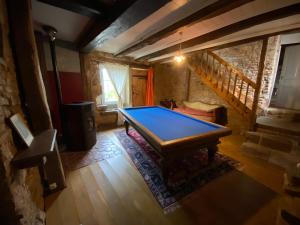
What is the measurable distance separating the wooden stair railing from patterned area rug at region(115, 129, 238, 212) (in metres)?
1.75

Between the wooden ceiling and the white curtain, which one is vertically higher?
the wooden ceiling

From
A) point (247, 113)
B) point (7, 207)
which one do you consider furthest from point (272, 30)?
point (7, 207)

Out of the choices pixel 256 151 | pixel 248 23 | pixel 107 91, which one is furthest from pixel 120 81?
pixel 256 151

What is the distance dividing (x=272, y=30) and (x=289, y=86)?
8.38 ft

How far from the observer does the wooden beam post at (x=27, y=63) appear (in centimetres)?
141

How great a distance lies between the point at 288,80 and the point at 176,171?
4.48 m

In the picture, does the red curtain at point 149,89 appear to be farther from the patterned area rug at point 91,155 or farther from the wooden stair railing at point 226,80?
the patterned area rug at point 91,155

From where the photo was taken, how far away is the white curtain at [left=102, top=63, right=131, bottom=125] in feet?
13.8

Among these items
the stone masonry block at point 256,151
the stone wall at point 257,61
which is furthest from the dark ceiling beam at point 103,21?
the stone wall at point 257,61

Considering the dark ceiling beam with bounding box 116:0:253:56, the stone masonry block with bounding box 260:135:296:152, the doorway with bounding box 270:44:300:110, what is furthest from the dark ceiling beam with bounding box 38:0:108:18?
the doorway with bounding box 270:44:300:110

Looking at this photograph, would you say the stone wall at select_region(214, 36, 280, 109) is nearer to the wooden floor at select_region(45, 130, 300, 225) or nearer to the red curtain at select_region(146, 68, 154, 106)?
the wooden floor at select_region(45, 130, 300, 225)

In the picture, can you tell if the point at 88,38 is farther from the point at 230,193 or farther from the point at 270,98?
the point at 270,98

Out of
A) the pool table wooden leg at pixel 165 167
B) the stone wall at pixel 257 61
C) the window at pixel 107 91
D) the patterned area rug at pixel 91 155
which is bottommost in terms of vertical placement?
the patterned area rug at pixel 91 155

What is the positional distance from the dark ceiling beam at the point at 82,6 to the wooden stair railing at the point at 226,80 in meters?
3.07
